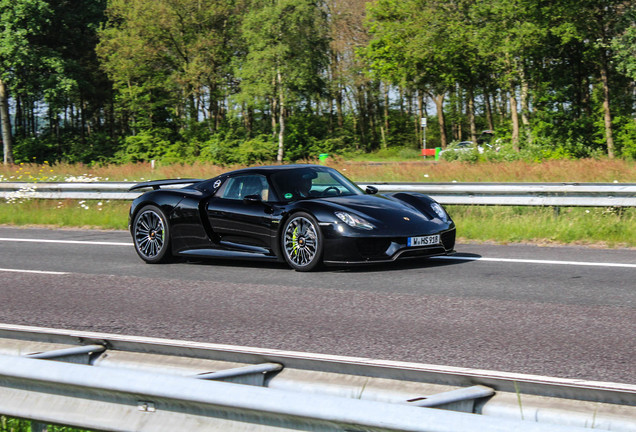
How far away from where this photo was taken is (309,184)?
9.21m

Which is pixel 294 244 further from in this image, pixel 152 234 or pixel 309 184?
pixel 152 234

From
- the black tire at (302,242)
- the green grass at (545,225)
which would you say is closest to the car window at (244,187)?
the black tire at (302,242)

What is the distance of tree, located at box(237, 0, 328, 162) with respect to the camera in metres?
47.6

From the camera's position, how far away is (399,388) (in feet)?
9.27

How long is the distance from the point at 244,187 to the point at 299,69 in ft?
129

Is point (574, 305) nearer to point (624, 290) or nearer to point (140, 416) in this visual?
point (624, 290)

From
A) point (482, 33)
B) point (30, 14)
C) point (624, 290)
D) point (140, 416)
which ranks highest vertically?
point (30, 14)

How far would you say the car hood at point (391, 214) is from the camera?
821cm

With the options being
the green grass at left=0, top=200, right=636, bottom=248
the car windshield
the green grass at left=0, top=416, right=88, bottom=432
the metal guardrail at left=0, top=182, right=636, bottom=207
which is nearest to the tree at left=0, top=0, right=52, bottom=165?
the green grass at left=0, top=200, right=636, bottom=248

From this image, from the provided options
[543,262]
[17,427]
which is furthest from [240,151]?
[17,427]

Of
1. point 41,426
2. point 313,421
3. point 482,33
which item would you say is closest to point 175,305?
point 41,426

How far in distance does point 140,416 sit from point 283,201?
20.7ft

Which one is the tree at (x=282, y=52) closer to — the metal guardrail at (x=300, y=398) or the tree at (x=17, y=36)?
the tree at (x=17, y=36)

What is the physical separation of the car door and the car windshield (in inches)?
7.6
